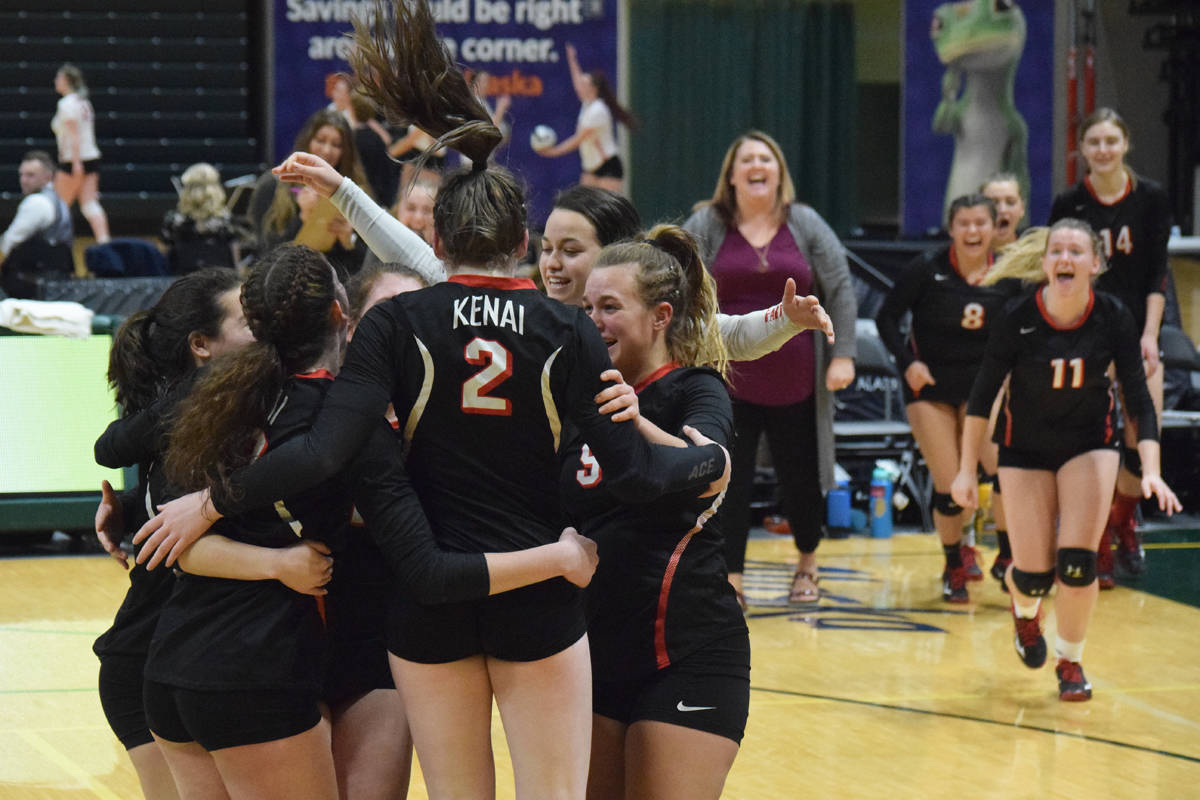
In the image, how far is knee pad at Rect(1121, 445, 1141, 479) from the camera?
23.9 ft

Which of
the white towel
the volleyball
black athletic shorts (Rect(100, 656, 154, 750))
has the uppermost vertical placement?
the volleyball

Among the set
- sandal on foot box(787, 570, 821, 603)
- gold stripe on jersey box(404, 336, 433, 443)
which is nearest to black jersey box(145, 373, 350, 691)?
gold stripe on jersey box(404, 336, 433, 443)

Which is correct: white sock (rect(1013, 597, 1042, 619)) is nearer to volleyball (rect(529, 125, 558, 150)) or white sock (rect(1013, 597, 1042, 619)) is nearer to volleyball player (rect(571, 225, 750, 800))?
volleyball player (rect(571, 225, 750, 800))

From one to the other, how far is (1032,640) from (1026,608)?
13 cm

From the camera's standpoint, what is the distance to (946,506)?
6.93 metres

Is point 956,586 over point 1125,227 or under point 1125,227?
under

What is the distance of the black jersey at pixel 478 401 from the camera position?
253 cm

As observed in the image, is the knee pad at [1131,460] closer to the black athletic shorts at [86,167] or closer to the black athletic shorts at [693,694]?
the black athletic shorts at [693,694]

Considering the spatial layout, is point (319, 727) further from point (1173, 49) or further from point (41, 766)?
point (1173, 49)

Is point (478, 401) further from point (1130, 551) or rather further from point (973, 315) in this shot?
point (1130, 551)

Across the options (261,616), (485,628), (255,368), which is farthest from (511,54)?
(485,628)

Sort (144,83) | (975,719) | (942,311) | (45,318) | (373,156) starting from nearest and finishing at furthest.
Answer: (975,719) → (942,311) → (45,318) → (373,156) → (144,83)

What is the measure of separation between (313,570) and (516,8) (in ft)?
37.5

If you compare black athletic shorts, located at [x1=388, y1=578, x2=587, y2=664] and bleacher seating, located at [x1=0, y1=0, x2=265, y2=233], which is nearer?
black athletic shorts, located at [x1=388, y1=578, x2=587, y2=664]
